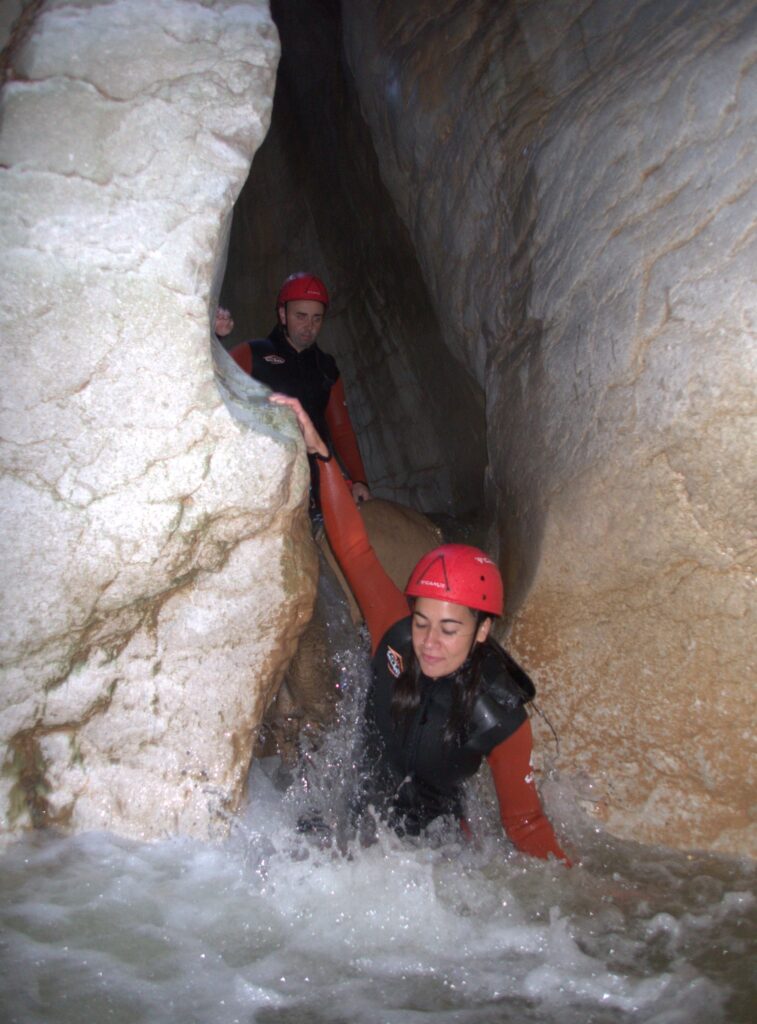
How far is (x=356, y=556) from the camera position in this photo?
3.09 m

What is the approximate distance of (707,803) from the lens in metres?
2.95

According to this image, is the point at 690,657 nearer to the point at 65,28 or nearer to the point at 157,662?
the point at 157,662

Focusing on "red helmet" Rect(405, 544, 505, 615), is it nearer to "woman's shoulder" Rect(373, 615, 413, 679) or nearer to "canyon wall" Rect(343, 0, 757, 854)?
"woman's shoulder" Rect(373, 615, 413, 679)

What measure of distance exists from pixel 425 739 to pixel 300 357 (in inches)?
93.6

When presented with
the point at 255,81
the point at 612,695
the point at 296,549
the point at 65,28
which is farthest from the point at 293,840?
the point at 65,28

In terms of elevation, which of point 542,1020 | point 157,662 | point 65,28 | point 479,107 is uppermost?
point 479,107

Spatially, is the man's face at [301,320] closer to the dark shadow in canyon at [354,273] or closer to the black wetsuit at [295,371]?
the black wetsuit at [295,371]

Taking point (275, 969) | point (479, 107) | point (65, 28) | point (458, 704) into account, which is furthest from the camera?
point (479, 107)

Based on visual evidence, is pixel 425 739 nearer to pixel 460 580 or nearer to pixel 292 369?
pixel 460 580

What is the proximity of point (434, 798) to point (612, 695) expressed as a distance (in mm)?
698

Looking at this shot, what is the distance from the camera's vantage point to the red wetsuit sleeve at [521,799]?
2.77 m

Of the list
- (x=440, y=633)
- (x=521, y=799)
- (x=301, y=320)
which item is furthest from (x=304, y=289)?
(x=521, y=799)

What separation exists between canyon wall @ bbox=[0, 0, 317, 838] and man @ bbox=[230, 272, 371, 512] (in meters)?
1.71

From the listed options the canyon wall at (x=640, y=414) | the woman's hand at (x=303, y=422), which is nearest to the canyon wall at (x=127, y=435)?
the woman's hand at (x=303, y=422)
